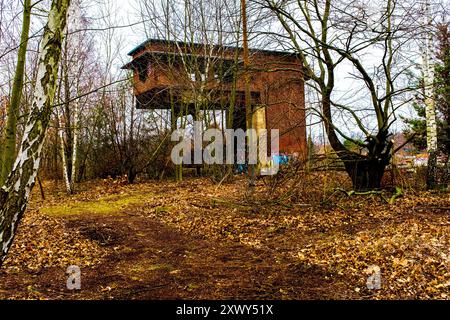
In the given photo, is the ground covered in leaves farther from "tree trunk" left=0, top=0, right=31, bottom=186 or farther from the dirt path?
"tree trunk" left=0, top=0, right=31, bottom=186

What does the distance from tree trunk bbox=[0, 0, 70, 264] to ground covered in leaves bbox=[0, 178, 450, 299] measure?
159cm

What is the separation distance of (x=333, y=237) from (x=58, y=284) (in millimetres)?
4884

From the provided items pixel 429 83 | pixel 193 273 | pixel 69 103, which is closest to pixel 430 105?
pixel 429 83

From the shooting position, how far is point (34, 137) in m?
4.25

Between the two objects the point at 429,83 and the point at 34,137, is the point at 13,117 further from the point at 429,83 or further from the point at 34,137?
the point at 429,83

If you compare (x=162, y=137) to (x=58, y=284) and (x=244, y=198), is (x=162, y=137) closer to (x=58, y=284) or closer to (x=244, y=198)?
(x=244, y=198)

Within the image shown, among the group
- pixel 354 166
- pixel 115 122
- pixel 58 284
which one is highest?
pixel 115 122

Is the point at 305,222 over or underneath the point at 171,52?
underneath

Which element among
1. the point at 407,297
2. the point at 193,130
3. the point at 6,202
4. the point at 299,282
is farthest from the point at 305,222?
the point at 193,130

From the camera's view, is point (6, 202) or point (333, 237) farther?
point (333, 237)

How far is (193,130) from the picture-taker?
66.4 feet

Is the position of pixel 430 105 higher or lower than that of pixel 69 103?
lower

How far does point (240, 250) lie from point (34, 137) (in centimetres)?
434

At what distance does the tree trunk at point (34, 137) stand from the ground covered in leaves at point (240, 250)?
159cm
